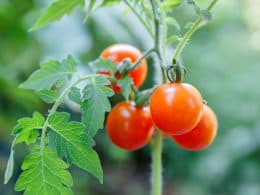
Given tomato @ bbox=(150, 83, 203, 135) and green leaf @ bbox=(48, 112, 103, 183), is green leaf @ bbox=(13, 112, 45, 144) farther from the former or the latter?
tomato @ bbox=(150, 83, 203, 135)

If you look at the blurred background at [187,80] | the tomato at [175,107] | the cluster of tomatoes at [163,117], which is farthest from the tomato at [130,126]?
the blurred background at [187,80]

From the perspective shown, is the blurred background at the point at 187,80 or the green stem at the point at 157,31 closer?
the green stem at the point at 157,31

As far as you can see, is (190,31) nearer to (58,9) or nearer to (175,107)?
(175,107)

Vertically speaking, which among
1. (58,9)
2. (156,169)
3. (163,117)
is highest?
(58,9)

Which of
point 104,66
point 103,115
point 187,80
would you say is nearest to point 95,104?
point 103,115

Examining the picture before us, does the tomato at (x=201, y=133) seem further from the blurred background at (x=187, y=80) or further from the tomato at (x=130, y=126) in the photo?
the blurred background at (x=187, y=80)

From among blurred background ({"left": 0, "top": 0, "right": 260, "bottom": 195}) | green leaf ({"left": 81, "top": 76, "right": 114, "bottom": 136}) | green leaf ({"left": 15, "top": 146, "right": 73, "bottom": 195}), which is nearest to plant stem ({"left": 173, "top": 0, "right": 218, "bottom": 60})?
green leaf ({"left": 81, "top": 76, "right": 114, "bottom": 136})

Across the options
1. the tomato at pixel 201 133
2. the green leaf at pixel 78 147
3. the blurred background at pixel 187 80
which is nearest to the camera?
the green leaf at pixel 78 147
